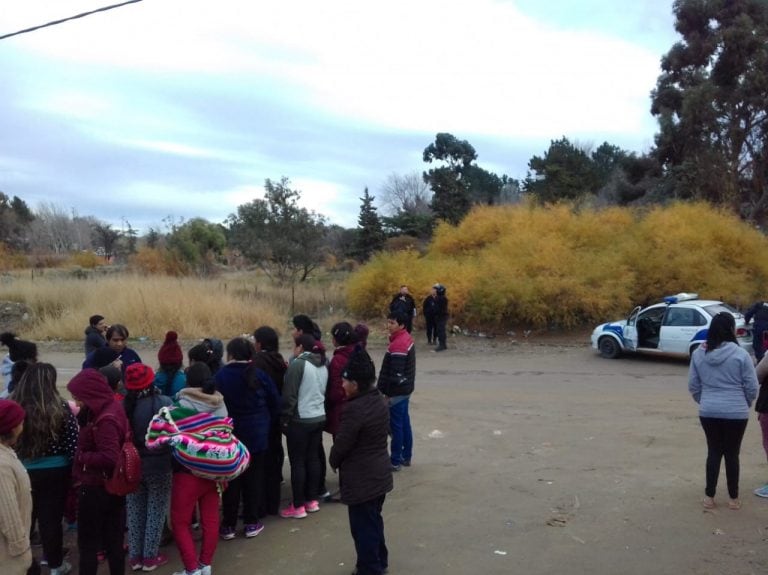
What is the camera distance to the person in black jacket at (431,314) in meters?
18.1

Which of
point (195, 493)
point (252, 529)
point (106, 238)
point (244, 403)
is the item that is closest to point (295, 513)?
point (252, 529)

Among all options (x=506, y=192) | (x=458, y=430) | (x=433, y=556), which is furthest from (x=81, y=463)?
(x=506, y=192)

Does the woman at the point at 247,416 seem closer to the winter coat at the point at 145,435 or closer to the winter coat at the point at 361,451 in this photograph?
the winter coat at the point at 145,435

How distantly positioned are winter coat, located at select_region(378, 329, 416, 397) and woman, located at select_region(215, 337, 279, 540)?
1472 mm

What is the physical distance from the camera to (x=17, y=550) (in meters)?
3.47

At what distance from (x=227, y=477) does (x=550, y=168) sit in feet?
142

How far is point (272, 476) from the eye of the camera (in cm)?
→ 598

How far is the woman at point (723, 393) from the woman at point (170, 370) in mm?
4409

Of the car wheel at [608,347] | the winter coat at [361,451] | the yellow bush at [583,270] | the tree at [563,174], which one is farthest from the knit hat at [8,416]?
the tree at [563,174]

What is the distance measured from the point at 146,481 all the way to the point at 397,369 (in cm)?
271

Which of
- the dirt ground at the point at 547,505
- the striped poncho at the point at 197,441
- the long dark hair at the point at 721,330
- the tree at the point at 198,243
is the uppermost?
the tree at the point at 198,243

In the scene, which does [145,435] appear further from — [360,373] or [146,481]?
[360,373]

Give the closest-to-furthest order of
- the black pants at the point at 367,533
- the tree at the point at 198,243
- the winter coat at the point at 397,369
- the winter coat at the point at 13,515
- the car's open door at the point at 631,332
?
the winter coat at the point at 13,515, the black pants at the point at 367,533, the winter coat at the point at 397,369, the car's open door at the point at 631,332, the tree at the point at 198,243

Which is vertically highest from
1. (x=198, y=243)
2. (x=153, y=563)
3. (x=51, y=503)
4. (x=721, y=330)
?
(x=198, y=243)
